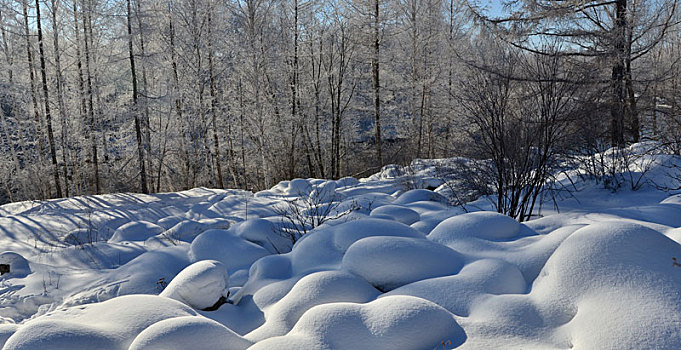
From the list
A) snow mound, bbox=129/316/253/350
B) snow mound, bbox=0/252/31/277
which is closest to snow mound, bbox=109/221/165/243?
snow mound, bbox=0/252/31/277

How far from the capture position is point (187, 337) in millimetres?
1756

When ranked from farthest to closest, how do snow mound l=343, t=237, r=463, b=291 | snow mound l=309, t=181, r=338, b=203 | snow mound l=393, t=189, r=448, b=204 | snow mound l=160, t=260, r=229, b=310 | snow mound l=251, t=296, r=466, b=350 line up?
snow mound l=309, t=181, r=338, b=203, snow mound l=393, t=189, r=448, b=204, snow mound l=160, t=260, r=229, b=310, snow mound l=343, t=237, r=463, b=291, snow mound l=251, t=296, r=466, b=350

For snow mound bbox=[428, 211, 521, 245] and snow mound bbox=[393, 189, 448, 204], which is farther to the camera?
snow mound bbox=[393, 189, 448, 204]

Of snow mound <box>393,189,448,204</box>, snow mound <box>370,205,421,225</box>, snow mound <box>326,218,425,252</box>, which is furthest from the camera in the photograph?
snow mound <box>393,189,448,204</box>

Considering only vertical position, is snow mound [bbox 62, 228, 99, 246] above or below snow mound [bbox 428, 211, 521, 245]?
below

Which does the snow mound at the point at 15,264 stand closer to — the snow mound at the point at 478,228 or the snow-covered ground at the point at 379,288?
the snow-covered ground at the point at 379,288

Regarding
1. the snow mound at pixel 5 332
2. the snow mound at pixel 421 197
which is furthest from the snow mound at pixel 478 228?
the snow mound at pixel 5 332

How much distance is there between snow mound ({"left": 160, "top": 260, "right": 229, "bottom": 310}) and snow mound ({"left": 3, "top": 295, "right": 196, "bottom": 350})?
32 cm

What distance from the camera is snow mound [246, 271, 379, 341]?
83.4 inches

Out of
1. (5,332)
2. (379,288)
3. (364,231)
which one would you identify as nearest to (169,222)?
(364,231)

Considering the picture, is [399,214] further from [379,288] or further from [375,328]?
[375,328]

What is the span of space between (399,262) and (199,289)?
1.33 metres

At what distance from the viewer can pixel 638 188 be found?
17.2 feet

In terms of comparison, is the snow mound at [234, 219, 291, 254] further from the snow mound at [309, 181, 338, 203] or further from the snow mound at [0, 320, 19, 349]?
the snow mound at [309, 181, 338, 203]
